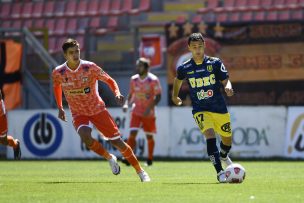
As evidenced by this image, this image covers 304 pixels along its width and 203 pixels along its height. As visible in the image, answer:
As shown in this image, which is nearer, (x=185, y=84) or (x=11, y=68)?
(x=185, y=84)

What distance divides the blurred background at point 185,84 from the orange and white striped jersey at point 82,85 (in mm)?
9172

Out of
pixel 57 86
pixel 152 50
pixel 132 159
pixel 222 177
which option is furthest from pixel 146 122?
pixel 222 177

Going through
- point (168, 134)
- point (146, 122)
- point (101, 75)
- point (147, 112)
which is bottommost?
point (168, 134)

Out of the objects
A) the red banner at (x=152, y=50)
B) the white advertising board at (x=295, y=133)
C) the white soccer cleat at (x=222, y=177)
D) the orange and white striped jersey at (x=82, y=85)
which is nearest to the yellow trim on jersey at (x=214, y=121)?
the white soccer cleat at (x=222, y=177)

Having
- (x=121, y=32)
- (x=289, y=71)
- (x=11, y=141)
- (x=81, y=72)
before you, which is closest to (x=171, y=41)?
(x=121, y=32)

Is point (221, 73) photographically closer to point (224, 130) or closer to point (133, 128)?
point (224, 130)

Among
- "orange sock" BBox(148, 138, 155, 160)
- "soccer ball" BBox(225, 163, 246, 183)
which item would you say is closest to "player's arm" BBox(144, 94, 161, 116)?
"orange sock" BBox(148, 138, 155, 160)

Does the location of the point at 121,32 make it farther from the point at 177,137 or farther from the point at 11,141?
the point at 11,141

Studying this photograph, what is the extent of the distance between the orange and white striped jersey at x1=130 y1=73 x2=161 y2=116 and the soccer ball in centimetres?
847

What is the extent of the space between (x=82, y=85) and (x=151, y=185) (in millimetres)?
2346

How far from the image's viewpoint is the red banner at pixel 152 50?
2556 centimetres

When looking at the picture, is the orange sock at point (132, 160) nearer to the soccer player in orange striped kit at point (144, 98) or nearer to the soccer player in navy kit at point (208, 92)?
the soccer player in navy kit at point (208, 92)

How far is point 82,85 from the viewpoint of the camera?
1497cm

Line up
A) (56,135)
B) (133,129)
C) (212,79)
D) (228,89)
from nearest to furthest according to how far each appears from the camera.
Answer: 1. (228,89)
2. (212,79)
3. (133,129)
4. (56,135)
